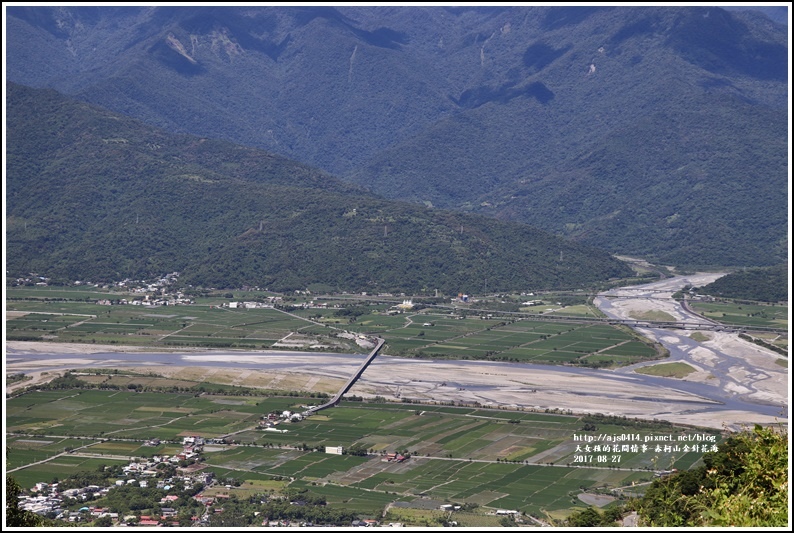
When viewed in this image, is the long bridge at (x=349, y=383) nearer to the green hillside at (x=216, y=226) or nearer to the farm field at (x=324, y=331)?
the farm field at (x=324, y=331)

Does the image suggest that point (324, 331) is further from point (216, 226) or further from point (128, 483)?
point (216, 226)

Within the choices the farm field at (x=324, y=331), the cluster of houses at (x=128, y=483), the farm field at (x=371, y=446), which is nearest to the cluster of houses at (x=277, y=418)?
the farm field at (x=371, y=446)

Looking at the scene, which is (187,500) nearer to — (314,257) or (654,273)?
(314,257)

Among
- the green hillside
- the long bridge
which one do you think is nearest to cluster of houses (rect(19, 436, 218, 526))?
the long bridge

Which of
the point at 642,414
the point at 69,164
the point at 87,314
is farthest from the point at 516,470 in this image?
the point at 69,164

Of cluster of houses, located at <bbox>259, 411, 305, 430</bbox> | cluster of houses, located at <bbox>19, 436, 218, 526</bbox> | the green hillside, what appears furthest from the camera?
the green hillside

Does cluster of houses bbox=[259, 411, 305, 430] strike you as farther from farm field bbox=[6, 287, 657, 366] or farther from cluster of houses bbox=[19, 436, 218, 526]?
farm field bbox=[6, 287, 657, 366]

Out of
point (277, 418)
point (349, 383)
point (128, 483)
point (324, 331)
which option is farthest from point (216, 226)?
point (128, 483)
